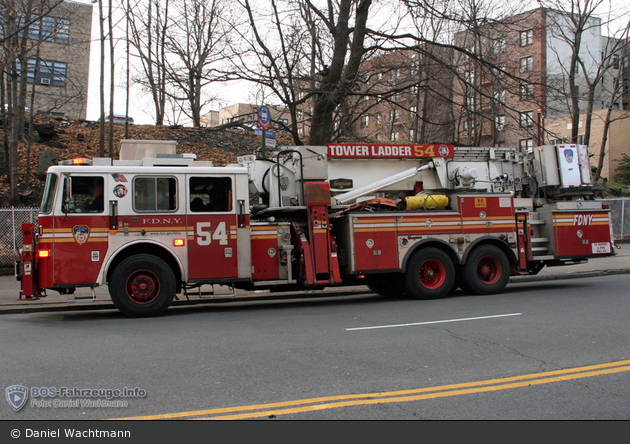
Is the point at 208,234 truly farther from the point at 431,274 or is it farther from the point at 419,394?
the point at 419,394

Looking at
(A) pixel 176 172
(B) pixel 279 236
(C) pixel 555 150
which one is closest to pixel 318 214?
(B) pixel 279 236

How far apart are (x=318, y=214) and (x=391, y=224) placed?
159 centimetres

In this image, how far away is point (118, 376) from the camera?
5617 millimetres

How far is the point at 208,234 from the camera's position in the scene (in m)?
9.99

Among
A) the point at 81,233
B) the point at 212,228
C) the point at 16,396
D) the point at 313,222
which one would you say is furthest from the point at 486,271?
the point at 16,396

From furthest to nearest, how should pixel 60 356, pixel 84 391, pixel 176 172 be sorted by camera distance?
pixel 176 172 → pixel 60 356 → pixel 84 391

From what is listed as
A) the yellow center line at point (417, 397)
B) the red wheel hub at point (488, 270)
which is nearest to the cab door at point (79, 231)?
the yellow center line at point (417, 397)

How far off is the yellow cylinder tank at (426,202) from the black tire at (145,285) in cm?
523

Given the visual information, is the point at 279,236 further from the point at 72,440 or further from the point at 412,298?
the point at 72,440

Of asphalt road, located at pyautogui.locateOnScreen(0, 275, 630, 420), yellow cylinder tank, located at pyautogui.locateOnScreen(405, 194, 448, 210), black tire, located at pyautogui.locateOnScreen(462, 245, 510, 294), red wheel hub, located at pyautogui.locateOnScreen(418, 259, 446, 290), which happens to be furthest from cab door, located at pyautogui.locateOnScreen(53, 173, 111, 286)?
black tire, located at pyautogui.locateOnScreen(462, 245, 510, 294)

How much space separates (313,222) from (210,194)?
2.06 meters

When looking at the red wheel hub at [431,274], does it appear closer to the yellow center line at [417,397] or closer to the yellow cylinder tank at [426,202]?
the yellow cylinder tank at [426,202]

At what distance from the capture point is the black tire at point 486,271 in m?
11.8

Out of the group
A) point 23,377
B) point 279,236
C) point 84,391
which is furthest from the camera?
point 279,236
